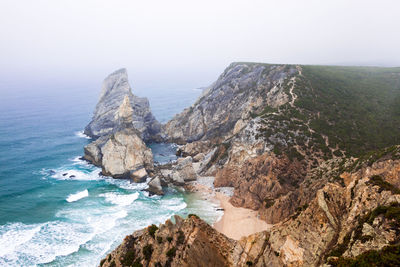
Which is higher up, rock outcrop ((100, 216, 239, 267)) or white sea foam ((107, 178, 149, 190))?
rock outcrop ((100, 216, 239, 267))

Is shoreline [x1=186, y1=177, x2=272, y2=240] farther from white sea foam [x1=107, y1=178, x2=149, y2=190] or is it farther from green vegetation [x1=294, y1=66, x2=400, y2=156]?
green vegetation [x1=294, y1=66, x2=400, y2=156]

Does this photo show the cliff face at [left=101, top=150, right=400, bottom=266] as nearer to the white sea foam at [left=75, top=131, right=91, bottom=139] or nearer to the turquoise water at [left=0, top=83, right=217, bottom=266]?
the turquoise water at [left=0, top=83, right=217, bottom=266]

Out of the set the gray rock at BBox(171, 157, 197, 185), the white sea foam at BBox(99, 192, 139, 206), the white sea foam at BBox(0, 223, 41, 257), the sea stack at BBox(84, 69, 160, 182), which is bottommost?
the white sea foam at BBox(0, 223, 41, 257)

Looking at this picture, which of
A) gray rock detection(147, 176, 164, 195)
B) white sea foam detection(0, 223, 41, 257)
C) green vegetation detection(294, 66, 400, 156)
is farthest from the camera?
gray rock detection(147, 176, 164, 195)

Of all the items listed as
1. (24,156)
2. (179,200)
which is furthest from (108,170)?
(24,156)

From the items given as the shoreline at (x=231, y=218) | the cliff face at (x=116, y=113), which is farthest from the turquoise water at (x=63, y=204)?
the cliff face at (x=116, y=113)

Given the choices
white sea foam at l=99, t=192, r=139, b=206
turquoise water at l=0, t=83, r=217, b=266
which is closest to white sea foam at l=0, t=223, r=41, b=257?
turquoise water at l=0, t=83, r=217, b=266

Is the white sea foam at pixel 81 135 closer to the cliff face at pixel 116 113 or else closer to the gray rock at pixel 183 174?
the cliff face at pixel 116 113

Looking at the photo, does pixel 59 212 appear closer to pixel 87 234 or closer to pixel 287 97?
pixel 87 234

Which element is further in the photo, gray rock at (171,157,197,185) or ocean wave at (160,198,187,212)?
gray rock at (171,157,197,185)

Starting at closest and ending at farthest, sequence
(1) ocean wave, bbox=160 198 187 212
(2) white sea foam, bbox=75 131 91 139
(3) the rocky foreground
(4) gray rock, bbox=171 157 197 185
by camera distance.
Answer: (3) the rocky foreground < (1) ocean wave, bbox=160 198 187 212 < (4) gray rock, bbox=171 157 197 185 < (2) white sea foam, bbox=75 131 91 139
